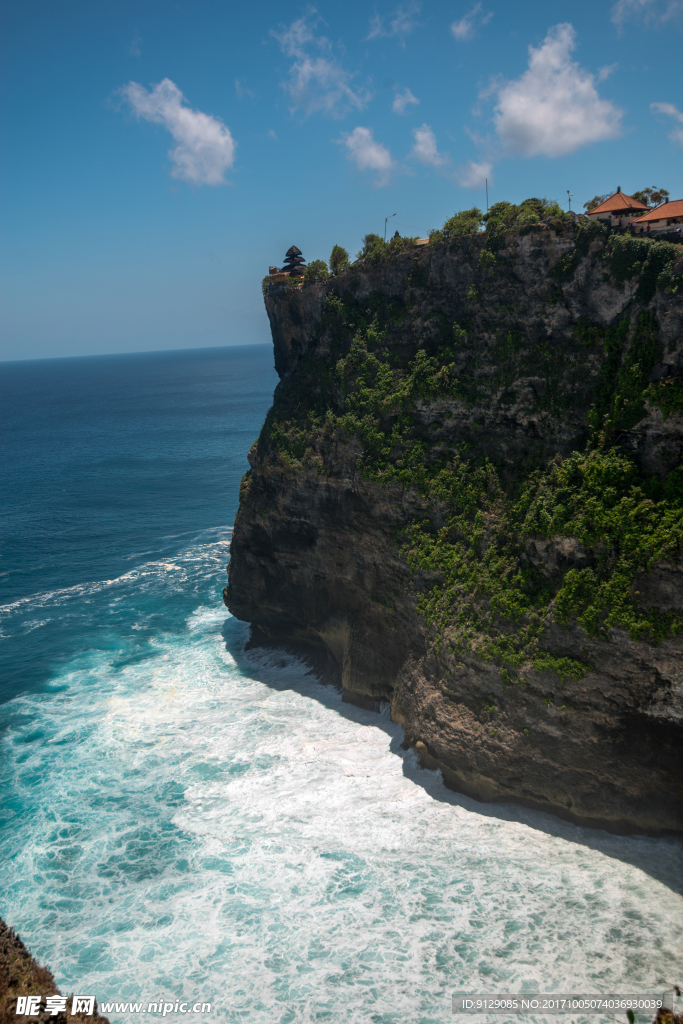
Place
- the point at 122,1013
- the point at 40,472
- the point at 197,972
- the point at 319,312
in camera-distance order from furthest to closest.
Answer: the point at 40,472, the point at 319,312, the point at 197,972, the point at 122,1013

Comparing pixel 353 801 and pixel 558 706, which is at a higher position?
pixel 558 706

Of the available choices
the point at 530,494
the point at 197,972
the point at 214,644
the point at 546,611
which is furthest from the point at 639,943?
the point at 214,644

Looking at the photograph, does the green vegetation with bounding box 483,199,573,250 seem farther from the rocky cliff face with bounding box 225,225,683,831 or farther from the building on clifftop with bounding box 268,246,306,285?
the building on clifftop with bounding box 268,246,306,285

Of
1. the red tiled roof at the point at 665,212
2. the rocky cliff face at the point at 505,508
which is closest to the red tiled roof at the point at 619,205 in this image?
the red tiled roof at the point at 665,212

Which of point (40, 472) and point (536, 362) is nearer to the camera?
point (536, 362)

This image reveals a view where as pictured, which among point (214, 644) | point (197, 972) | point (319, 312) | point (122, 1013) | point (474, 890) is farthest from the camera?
point (214, 644)

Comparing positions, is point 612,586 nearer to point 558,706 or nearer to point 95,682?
point 558,706

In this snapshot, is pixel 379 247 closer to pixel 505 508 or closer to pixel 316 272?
pixel 316 272

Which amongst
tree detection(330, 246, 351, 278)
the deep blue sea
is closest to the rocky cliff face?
tree detection(330, 246, 351, 278)

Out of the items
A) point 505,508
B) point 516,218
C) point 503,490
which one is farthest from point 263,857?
point 516,218
